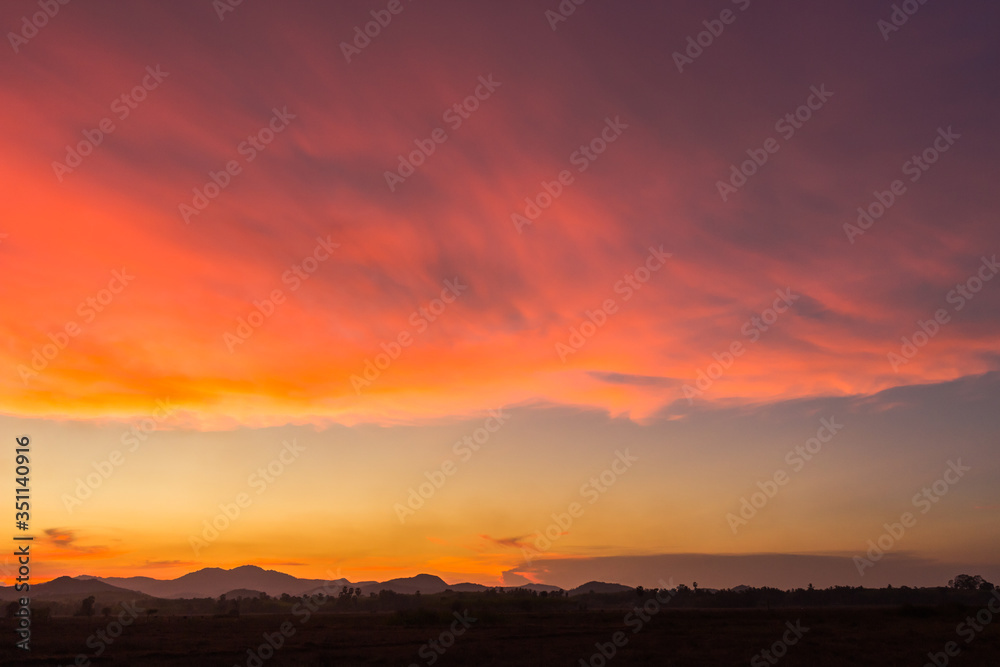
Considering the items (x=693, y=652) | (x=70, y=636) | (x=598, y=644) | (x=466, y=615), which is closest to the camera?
(x=693, y=652)

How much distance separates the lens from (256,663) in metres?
40.0

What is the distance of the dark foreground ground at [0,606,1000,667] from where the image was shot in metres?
40.8

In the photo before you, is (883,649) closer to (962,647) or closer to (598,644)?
(962,647)

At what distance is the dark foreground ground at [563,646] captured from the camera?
40750 mm

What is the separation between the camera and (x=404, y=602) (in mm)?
182875

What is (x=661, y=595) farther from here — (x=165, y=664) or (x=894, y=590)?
(x=165, y=664)

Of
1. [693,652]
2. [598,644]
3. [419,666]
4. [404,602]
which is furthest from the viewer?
[404,602]

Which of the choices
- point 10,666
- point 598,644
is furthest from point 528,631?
point 10,666

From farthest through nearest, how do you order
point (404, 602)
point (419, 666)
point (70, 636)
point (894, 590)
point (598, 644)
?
point (404, 602)
point (894, 590)
point (70, 636)
point (598, 644)
point (419, 666)

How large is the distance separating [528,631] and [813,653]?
26805 mm

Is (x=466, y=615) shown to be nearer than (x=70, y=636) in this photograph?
No

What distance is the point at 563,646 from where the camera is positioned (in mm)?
47938

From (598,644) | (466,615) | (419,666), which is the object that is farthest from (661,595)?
(419,666)

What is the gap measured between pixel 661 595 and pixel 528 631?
130 m
